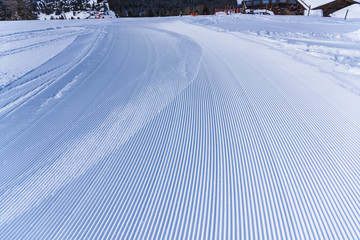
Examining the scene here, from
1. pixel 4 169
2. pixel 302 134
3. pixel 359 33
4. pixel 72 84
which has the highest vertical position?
pixel 359 33

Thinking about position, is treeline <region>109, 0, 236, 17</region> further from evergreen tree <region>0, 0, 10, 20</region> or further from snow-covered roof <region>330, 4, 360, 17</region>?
snow-covered roof <region>330, 4, 360, 17</region>

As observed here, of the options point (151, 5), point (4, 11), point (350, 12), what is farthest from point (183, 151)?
point (151, 5)

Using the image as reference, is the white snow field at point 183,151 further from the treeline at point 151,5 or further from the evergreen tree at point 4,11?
the treeline at point 151,5

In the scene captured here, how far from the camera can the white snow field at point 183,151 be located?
4.90ft

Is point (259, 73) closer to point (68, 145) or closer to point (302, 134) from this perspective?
point (302, 134)

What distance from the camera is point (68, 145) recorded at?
7.41ft

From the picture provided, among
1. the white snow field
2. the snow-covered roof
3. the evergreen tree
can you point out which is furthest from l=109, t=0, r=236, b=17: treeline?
the white snow field

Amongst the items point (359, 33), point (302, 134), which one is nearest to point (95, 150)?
point (302, 134)

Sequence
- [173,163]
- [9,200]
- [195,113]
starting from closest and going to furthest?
[9,200] → [173,163] → [195,113]

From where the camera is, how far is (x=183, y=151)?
2.12 m

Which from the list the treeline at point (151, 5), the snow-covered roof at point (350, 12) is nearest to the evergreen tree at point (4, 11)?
the treeline at point (151, 5)

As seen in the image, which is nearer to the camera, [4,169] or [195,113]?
[4,169]

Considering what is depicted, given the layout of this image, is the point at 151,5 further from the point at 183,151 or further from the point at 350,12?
the point at 183,151

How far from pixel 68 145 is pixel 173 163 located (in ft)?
4.17
